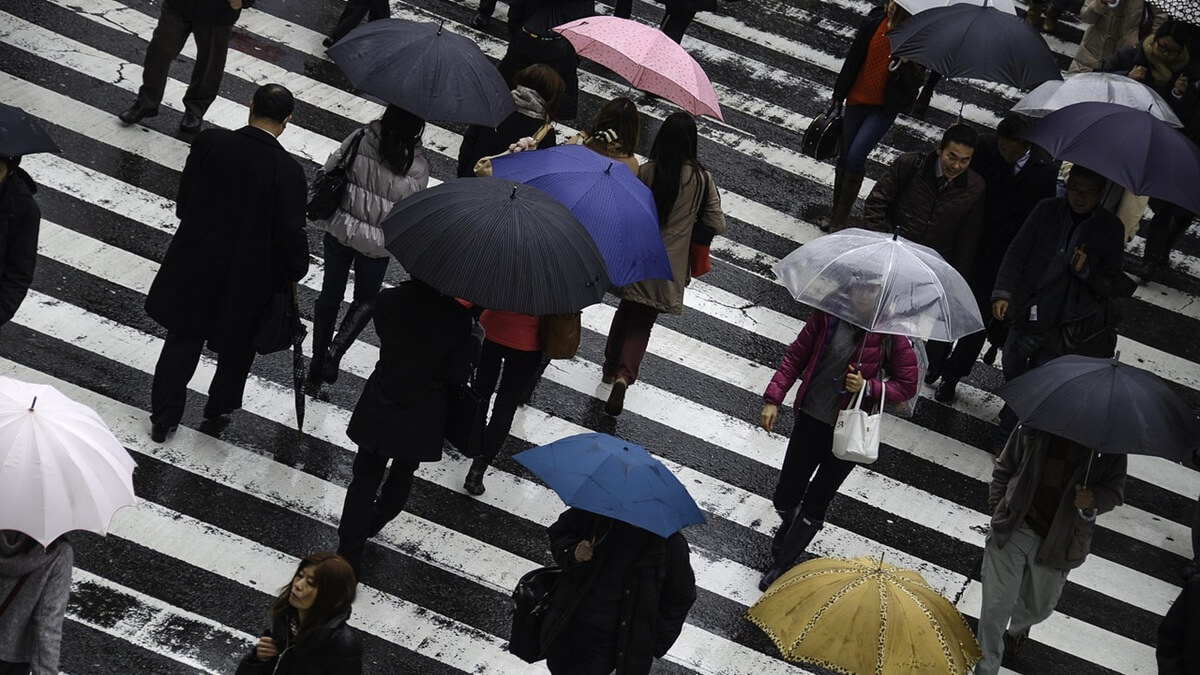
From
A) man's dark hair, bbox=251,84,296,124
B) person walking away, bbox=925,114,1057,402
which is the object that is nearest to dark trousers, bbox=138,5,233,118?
man's dark hair, bbox=251,84,296,124

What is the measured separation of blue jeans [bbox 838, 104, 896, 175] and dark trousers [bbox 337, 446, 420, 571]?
4949mm

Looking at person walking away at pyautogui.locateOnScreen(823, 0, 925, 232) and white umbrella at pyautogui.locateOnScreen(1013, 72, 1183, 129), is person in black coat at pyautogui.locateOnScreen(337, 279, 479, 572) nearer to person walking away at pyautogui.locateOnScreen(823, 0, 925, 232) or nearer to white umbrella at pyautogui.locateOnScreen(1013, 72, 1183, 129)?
person walking away at pyautogui.locateOnScreen(823, 0, 925, 232)

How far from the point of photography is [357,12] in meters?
13.5

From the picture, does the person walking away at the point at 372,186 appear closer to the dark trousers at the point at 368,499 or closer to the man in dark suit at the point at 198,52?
the dark trousers at the point at 368,499

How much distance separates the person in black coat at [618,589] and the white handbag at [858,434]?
177 centimetres

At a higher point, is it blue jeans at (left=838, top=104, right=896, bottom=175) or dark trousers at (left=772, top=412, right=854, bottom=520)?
blue jeans at (left=838, top=104, right=896, bottom=175)

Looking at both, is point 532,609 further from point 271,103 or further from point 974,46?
point 974,46

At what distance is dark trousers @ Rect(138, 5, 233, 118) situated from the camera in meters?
11.8

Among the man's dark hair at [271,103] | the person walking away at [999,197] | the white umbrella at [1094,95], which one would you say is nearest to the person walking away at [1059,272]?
the person walking away at [999,197]

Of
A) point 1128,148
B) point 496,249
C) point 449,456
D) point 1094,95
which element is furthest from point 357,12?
point 496,249

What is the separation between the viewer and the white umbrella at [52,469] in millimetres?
6352

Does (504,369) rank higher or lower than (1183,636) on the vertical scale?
lower

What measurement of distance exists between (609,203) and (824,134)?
385 centimetres

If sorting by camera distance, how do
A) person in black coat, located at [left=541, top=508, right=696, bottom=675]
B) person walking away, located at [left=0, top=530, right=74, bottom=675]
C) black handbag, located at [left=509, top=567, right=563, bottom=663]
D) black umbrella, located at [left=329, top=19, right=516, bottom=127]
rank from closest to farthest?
person walking away, located at [left=0, top=530, right=74, bottom=675] < person in black coat, located at [left=541, top=508, right=696, bottom=675] < black handbag, located at [left=509, top=567, right=563, bottom=663] < black umbrella, located at [left=329, top=19, right=516, bottom=127]
